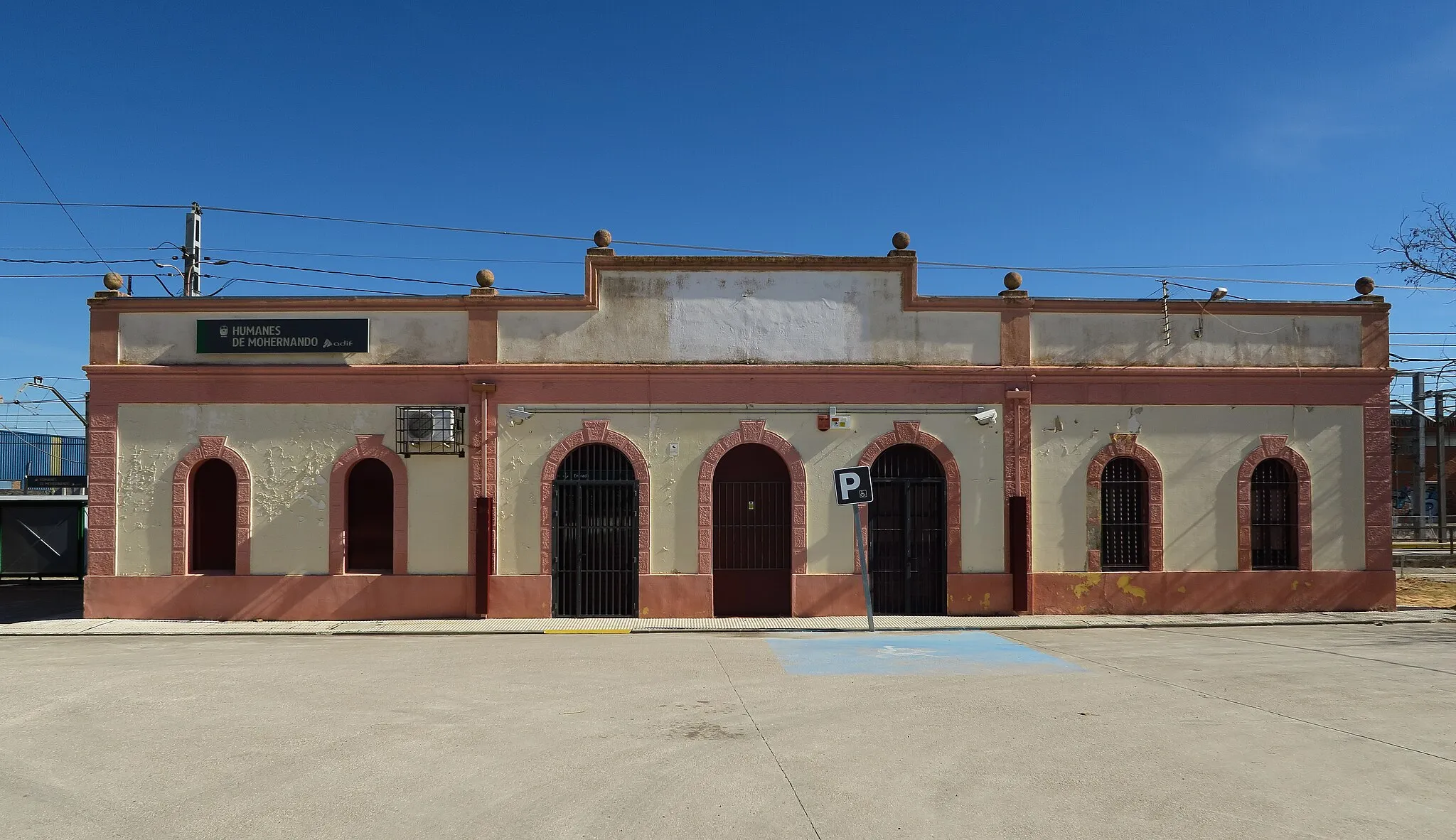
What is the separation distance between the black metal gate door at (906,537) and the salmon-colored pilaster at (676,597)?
266 centimetres

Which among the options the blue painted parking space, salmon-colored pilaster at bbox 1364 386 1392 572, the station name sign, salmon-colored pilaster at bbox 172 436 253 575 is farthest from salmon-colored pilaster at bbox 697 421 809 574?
salmon-colored pilaster at bbox 1364 386 1392 572

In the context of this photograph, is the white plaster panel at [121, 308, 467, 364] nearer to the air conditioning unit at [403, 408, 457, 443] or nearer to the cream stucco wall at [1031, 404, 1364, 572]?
the air conditioning unit at [403, 408, 457, 443]

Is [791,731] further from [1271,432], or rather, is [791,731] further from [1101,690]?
[1271,432]

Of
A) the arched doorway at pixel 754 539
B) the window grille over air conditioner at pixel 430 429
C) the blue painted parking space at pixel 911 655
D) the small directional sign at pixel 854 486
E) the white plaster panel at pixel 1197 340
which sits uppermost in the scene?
the white plaster panel at pixel 1197 340

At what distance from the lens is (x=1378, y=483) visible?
1549 centimetres

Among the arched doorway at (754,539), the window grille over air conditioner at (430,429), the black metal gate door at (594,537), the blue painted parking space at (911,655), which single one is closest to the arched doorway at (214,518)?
the window grille over air conditioner at (430,429)

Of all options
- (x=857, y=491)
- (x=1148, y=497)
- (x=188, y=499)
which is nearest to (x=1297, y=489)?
(x=1148, y=497)

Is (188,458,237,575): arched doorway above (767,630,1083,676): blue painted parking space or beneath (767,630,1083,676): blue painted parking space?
above

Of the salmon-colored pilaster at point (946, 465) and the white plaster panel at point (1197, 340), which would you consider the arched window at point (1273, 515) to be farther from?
the salmon-colored pilaster at point (946, 465)

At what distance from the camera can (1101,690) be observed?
30.4 ft

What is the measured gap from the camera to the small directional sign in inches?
523

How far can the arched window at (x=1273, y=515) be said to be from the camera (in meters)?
15.7

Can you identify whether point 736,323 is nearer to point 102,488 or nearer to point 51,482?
point 102,488

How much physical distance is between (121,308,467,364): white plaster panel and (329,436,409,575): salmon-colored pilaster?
1359 mm
